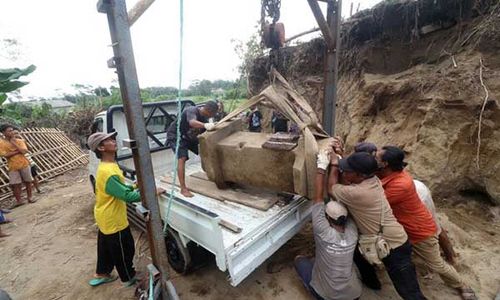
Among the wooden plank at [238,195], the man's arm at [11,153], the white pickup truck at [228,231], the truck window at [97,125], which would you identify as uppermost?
the truck window at [97,125]

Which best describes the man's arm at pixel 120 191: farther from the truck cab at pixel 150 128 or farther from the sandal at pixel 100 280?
the truck cab at pixel 150 128

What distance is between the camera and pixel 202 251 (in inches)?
111

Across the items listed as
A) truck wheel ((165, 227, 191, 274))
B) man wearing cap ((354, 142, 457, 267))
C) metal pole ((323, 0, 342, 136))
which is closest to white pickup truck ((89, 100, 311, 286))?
truck wheel ((165, 227, 191, 274))

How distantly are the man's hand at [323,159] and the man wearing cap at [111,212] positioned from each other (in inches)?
61.1

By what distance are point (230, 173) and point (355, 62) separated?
14.9ft

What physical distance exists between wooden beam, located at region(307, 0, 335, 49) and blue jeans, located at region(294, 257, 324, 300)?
2.63 metres

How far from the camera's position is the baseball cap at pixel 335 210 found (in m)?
2.16

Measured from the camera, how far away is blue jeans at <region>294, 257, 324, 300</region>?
2.42 m

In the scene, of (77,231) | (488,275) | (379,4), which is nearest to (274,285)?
(488,275)

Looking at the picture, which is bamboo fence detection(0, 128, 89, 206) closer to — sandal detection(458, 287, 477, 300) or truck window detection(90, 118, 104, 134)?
truck window detection(90, 118, 104, 134)

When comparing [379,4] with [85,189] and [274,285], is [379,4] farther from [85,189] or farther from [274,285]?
[85,189]

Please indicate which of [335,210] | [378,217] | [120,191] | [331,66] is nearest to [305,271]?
[335,210]

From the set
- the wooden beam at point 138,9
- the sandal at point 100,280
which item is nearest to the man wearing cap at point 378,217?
the wooden beam at point 138,9

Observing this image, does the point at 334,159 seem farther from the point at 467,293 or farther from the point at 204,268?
the point at 204,268
